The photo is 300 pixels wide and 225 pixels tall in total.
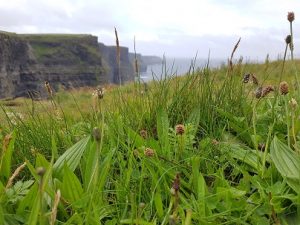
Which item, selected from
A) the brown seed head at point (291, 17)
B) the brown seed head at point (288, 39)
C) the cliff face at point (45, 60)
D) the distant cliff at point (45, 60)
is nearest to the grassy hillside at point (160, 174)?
the brown seed head at point (288, 39)

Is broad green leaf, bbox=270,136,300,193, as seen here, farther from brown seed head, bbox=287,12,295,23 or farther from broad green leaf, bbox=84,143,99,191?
broad green leaf, bbox=84,143,99,191

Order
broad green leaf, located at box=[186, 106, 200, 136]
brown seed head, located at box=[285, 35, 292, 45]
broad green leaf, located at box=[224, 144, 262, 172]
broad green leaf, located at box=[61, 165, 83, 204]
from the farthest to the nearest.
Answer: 1. broad green leaf, located at box=[186, 106, 200, 136]
2. broad green leaf, located at box=[224, 144, 262, 172]
3. brown seed head, located at box=[285, 35, 292, 45]
4. broad green leaf, located at box=[61, 165, 83, 204]

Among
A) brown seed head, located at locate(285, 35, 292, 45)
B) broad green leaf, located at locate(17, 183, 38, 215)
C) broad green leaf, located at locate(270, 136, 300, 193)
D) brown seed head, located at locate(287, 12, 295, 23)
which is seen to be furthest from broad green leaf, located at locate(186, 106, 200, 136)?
broad green leaf, located at locate(17, 183, 38, 215)

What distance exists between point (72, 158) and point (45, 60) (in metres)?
125

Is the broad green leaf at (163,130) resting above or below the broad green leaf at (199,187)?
above

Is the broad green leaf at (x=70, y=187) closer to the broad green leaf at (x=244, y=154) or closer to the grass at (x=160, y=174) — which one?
the grass at (x=160, y=174)

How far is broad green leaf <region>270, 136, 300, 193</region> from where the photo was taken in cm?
206

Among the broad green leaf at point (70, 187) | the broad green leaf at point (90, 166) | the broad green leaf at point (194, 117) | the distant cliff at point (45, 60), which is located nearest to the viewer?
the broad green leaf at point (70, 187)

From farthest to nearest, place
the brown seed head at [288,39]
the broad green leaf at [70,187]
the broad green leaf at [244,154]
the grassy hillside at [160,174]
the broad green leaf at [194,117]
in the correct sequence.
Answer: the broad green leaf at [194,117] < the broad green leaf at [244,154] < the brown seed head at [288,39] < the broad green leaf at [70,187] < the grassy hillside at [160,174]

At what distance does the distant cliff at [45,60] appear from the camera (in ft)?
339

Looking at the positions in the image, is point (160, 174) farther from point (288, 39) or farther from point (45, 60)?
point (45, 60)

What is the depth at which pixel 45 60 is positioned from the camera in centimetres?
12269

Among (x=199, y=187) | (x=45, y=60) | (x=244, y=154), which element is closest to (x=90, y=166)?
(x=199, y=187)

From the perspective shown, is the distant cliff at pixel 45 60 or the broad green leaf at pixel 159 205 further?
the distant cliff at pixel 45 60
